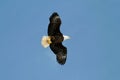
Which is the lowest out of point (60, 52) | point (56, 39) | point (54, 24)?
point (60, 52)

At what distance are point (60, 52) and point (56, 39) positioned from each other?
796 millimetres

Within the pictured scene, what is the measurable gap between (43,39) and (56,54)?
1.21 metres

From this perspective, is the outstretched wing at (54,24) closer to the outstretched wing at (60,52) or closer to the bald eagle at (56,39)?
the bald eagle at (56,39)

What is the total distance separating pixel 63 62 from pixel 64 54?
765 millimetres

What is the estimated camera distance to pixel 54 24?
351 ft

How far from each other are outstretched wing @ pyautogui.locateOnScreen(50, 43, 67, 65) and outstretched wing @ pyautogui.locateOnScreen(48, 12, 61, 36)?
2.92ft

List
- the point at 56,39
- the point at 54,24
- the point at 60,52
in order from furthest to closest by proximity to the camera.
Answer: the point at 60,52, the point at 56,39, the point at 54,24

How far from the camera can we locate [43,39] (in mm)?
107125

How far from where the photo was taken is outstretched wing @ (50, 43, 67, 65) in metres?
107

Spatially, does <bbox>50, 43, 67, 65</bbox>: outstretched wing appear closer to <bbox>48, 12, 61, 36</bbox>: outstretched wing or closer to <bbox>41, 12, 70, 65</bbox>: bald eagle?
<bbox>41, 12, 70, 65</bbox>: bald eagle

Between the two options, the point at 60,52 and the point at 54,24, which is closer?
the point at 54,24

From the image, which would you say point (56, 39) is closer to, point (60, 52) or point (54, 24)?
point (60, 52)

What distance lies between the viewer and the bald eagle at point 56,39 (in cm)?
10681

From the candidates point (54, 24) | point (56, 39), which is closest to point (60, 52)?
point (56, 39)
